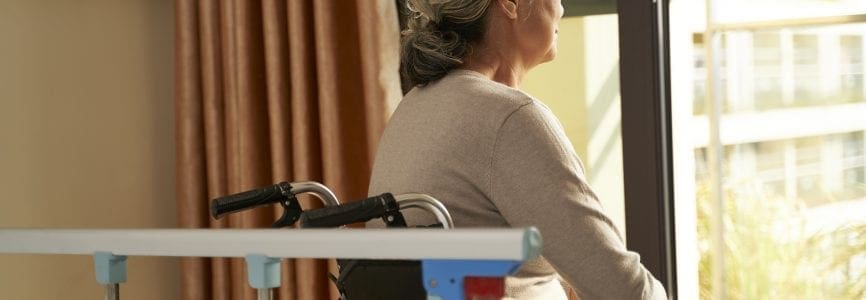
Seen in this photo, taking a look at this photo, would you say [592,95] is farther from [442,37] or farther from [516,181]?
[516,181]

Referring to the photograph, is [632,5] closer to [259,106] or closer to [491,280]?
[259,106]

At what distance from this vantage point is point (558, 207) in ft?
5.40

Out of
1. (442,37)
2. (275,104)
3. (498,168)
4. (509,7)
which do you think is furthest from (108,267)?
(275,104)

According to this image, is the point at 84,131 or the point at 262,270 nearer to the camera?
the point at 262,270

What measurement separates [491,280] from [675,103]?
5.31 ft

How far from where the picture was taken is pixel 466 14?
6.41 feet

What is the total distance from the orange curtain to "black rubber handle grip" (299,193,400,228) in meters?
1.28

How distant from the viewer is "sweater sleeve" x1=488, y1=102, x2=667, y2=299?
5.41ft

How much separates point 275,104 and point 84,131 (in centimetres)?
54

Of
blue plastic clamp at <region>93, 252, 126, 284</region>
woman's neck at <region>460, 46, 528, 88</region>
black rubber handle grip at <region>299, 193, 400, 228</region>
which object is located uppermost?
woman's neck at <region>460, 46, 528, 88</region>

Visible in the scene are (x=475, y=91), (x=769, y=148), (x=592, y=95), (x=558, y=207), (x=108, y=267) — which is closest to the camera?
(x=108, y=267)

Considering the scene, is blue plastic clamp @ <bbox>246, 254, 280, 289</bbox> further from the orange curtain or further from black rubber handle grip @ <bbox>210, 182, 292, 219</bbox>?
the orange curtain

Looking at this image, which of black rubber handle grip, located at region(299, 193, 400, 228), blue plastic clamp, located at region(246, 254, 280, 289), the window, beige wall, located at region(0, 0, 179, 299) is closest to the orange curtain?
beige wall, located at region(0, 0, 179, 299)

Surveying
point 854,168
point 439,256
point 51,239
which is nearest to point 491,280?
point 439,256
